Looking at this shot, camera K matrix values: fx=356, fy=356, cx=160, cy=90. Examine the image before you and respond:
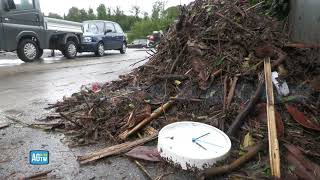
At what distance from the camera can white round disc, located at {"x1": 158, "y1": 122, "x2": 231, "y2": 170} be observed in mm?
3110

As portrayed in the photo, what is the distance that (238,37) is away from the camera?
182 inches

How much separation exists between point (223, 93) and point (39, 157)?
2.12 metres

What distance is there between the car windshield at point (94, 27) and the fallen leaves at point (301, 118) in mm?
15419

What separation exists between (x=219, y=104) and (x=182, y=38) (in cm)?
156

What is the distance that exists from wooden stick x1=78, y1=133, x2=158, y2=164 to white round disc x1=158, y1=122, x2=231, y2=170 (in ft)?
1.12

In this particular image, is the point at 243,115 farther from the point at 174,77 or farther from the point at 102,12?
the point at 102,12

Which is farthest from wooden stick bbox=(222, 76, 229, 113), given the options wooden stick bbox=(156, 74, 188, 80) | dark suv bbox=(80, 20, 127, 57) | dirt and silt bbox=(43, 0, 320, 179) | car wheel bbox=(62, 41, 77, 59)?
dark suv bbox=(80, 20, 127, 57)

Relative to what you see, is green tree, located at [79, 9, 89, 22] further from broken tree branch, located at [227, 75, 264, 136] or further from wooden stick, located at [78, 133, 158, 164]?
broken tree branch, located at [227, 75, 264, 136]

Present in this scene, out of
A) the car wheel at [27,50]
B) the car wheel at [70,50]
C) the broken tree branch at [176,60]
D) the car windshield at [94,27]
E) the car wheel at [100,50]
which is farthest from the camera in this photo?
the car windshield at [94,27]

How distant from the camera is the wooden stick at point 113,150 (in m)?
3.51

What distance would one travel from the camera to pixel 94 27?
728 inches

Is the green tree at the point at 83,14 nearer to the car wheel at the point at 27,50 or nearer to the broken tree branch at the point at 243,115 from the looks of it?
the car wheel at the point at 27,50

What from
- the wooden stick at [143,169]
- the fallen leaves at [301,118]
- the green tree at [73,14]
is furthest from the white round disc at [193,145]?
the green tree at [73,14]

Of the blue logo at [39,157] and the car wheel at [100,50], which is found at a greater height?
the blue logo at [39,157]
